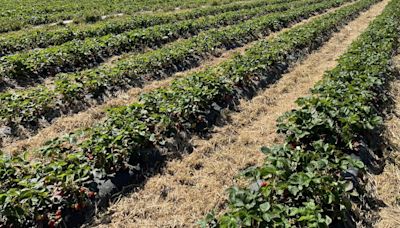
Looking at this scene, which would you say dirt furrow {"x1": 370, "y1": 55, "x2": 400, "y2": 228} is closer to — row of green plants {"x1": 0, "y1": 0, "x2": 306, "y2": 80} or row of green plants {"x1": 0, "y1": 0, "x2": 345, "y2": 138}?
row of green plants {"x1": 0, "y1": 0, "x2": 345, "y2": 138}

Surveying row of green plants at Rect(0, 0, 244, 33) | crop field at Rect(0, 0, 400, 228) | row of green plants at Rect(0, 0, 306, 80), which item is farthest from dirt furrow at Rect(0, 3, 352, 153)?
row of green plants at Rect(0, 0, 244, 33)

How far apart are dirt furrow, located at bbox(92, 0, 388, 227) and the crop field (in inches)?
0.8

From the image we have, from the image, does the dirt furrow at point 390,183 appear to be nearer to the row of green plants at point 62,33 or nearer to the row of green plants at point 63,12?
the row of green plants at point 62,33

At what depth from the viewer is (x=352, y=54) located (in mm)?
10609

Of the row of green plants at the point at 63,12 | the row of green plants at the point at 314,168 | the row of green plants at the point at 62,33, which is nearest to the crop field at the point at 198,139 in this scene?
the row of green plants at the point at 314,168

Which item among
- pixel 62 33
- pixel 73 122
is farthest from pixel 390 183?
pixel 62 33

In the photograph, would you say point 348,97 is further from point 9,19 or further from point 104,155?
point 9,19

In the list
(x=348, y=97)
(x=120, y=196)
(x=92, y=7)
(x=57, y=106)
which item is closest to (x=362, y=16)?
(x=92, y=7)

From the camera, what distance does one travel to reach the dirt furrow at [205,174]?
4.80m

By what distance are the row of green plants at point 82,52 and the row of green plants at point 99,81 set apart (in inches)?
41.3

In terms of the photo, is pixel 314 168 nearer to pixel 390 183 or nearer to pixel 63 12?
pixel 390 183

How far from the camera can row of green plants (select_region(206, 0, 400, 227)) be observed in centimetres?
371

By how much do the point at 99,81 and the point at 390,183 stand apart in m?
6.39

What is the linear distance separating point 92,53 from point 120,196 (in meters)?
7.56
